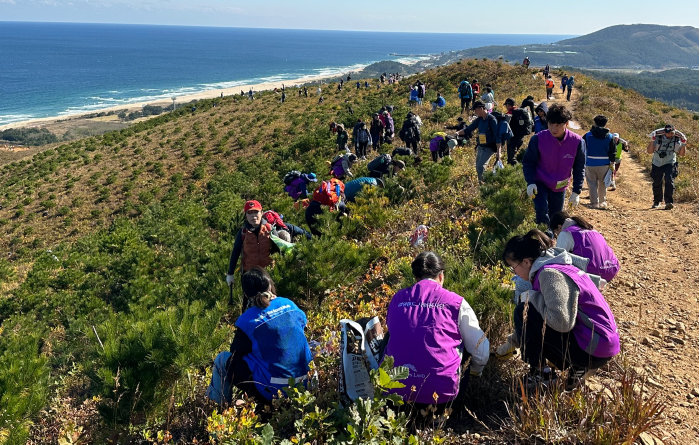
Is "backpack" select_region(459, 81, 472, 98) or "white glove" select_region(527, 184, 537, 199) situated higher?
"backpack" select_region(459, 81, 472, 98)

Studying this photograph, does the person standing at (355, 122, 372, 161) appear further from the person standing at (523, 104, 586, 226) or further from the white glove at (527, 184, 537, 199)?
the white glove at (527, 184, 537, 199)

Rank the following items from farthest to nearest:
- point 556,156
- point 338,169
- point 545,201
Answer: point 338,169
point 545,201
point 556,156

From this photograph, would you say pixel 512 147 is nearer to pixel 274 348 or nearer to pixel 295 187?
pixel 295 187

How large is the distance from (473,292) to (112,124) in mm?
70562

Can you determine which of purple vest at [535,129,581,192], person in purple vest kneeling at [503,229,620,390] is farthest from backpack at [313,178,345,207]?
person in purple vest kneeling at [503,229,620,390]

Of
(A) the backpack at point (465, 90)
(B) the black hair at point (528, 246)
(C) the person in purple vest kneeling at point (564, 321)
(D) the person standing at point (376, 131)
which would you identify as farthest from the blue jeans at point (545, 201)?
(A) the backpack at point (465, 90)

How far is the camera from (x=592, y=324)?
2645mm

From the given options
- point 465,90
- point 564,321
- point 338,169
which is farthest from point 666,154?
point 465,90

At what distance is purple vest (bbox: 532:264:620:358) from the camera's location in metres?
→ 2.65

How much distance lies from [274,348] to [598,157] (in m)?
6.90

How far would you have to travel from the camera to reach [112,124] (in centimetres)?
6284

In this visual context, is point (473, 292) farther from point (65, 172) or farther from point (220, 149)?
point (65, 172)

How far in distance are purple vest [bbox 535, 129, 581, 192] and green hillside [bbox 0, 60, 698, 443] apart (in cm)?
70

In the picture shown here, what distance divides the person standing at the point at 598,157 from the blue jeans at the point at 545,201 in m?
2.80
